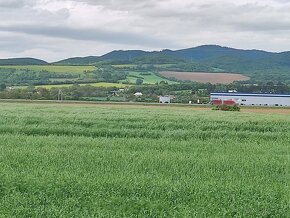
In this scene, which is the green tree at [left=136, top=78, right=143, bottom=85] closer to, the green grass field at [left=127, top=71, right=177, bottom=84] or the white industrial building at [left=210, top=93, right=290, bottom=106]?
the green grass field at [left=127, top=71, right=177, bottom=84]

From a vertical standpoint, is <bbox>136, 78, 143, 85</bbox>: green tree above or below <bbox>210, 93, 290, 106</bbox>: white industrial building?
above

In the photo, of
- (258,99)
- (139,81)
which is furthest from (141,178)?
(139,81)

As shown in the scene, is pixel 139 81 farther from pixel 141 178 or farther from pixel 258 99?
pixel 141 178

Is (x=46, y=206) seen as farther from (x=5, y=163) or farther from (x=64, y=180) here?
(x=5, y=163)

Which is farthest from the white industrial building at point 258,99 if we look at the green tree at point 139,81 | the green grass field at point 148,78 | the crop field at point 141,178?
the crop field at point 141,178

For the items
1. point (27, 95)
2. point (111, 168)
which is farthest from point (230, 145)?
point (27, 95)

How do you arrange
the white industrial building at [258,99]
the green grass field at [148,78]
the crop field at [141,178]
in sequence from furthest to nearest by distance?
1. the green grass field at [148,78]
2. the white industrial building at [258,99]
3. the crop field at [141,178]

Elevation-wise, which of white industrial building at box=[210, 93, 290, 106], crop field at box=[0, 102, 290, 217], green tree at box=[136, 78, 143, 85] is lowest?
white industrial building at box=[210, 93, 290, 106]

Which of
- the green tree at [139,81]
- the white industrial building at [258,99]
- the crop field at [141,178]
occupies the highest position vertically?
the green tree at [139,81]

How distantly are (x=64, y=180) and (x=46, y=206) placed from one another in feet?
5.38

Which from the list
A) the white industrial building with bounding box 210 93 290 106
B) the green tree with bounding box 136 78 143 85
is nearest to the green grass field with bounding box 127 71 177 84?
Result: the green tree with bounding box 136 78 143 85

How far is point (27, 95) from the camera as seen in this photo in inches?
3356

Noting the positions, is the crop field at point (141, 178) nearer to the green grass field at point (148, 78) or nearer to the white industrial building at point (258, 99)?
the white industrial building at point (258, 99)

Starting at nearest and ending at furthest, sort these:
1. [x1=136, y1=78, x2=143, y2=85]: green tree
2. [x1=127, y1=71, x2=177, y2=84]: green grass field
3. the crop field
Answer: the crop field → [x1=136, y1=78, x2=143, y2=85]: green tree → [x1=127, y1=71, x2=177, y2=84]: green grass field
